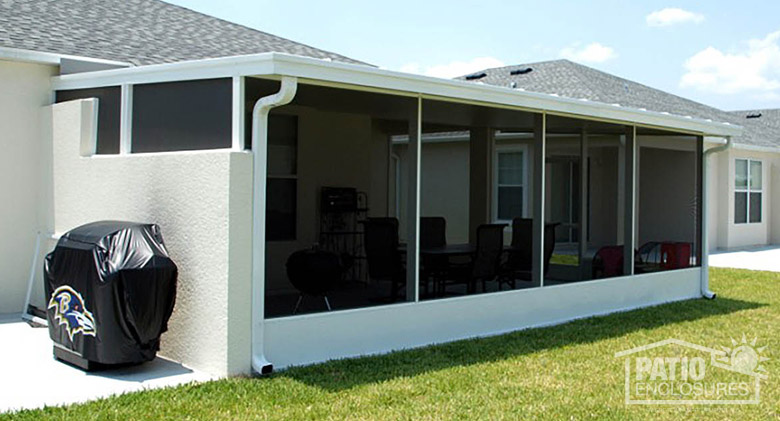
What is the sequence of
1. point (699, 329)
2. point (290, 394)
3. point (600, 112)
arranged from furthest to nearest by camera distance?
1. point (600, 112)
2. point (699, 329)
3. point (290, 394)

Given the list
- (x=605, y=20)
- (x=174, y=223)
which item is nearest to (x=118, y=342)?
(x=174, y=223)

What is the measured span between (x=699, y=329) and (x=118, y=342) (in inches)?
238

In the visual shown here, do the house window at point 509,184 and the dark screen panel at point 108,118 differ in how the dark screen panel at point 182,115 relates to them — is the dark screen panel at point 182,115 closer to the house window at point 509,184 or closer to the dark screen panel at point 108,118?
the dark screen panel at point 108,118

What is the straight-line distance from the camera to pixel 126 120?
737 centimetres

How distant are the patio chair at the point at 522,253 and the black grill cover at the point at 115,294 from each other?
526 centimetres

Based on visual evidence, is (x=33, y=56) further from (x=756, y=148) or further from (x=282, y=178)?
(x=756, y=148)

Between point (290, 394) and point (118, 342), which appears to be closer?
point (290, 394)

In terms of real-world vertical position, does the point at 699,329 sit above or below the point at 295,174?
below

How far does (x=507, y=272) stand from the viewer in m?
10.5

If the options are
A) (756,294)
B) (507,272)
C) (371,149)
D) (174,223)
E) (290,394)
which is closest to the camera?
(290,394)

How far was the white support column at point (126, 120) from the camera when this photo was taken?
7.35 meters

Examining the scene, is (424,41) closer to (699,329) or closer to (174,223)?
(699,329)

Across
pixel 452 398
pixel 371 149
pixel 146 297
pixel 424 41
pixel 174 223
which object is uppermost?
pixel 424 41

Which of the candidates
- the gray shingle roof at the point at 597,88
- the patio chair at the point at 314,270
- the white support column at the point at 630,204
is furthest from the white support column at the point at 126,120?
the gray shingle roof at the point at 597,88
